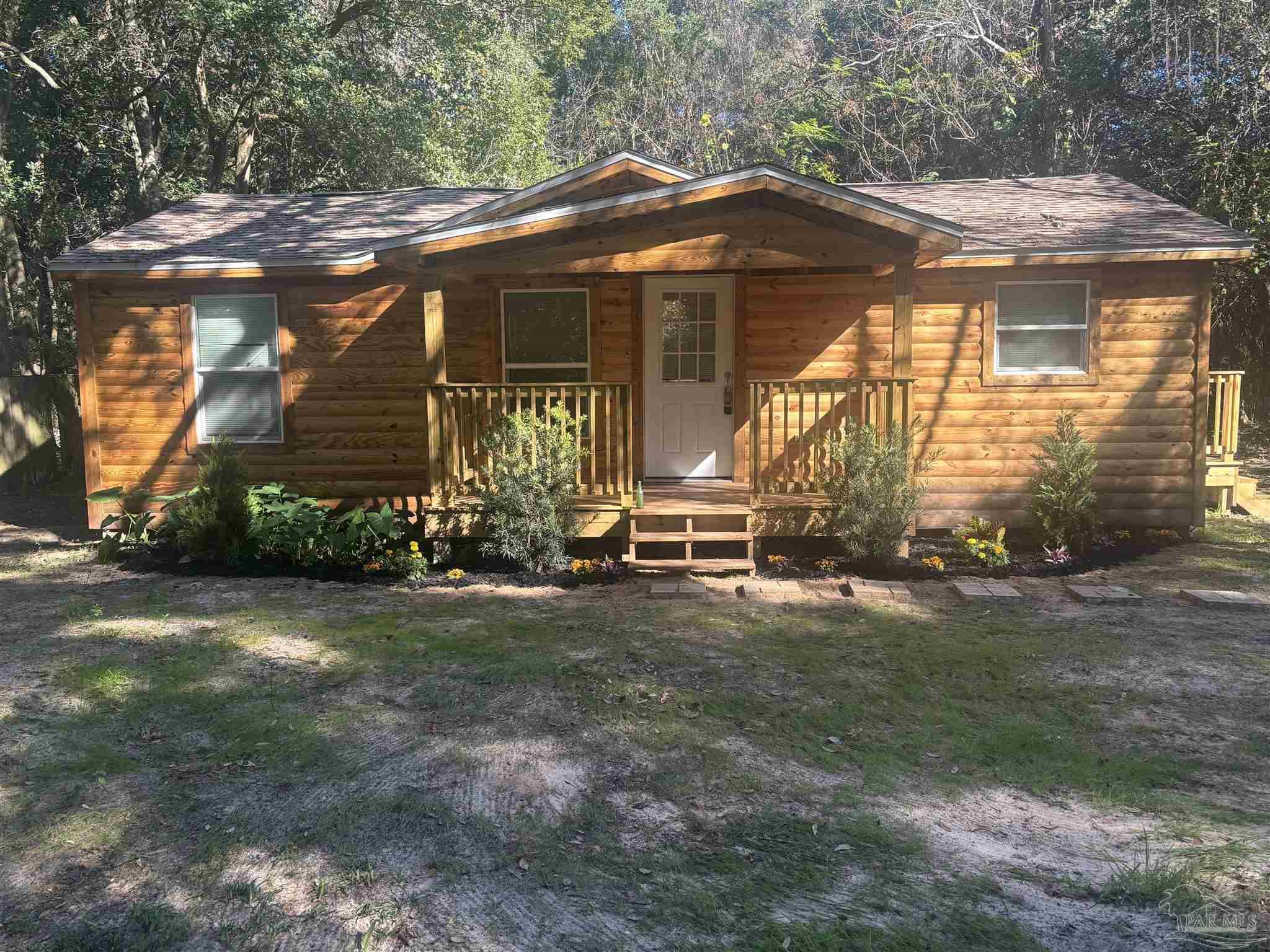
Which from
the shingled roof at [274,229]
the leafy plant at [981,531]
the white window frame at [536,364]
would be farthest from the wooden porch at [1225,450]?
the shingled roof at [274,229]

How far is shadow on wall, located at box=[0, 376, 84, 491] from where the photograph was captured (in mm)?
13531

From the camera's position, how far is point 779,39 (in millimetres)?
30625

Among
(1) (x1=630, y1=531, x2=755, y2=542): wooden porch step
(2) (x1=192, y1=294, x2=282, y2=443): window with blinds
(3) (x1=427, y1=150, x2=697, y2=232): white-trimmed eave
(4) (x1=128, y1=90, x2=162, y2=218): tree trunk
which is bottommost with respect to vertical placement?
(1) (x1=630, y1=531, x2=755, y2=542): wooden porch step

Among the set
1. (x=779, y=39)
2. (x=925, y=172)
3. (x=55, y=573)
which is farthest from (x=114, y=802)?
(x=779, y=39)

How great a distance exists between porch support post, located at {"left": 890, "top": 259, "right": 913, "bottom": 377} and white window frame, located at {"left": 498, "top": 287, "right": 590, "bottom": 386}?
3.40 meters

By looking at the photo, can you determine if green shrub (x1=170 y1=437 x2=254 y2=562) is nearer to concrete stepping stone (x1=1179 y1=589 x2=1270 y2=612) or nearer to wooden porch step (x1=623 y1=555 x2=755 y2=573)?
wooden porch step (x1=623 y1=555 x2=755 y2=573)

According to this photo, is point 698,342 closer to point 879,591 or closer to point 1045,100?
point 879,591

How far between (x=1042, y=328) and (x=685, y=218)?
414 cm

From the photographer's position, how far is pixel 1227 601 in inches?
272

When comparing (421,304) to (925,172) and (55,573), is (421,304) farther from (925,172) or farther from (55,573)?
(925,172)

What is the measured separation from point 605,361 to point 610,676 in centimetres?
537

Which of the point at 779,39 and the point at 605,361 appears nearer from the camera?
the point at 605,361

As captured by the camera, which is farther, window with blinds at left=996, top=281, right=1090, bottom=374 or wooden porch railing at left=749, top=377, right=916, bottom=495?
window with blinds at left=996, top=281, right=1090, bottom=374

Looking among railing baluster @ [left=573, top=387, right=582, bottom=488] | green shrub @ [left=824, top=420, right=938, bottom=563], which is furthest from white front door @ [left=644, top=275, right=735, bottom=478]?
green shrub @ [left=824, top=420, right=938, bottom=563]
